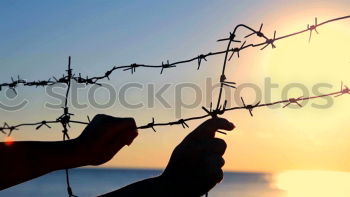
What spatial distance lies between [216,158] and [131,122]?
41 cm

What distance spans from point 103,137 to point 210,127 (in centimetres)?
45

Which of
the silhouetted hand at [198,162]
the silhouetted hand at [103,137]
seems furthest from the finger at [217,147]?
the silhouetted hand at [103,137]

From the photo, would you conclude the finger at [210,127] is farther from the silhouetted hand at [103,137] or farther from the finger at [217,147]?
the silhouetted hand at [103,137]

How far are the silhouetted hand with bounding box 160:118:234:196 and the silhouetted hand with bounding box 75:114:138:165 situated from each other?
232 mm

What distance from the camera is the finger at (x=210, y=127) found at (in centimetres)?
259

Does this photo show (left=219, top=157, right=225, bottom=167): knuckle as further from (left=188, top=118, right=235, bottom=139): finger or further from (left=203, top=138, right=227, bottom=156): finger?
(left=188, top=118, right=235, bottom=139): finger

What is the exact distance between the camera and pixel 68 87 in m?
4.01

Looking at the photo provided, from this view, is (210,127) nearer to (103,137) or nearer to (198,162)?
(198,162)

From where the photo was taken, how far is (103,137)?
2.59 metres

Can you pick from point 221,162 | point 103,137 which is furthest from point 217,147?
point 103,137

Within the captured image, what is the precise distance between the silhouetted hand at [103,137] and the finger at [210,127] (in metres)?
0.28

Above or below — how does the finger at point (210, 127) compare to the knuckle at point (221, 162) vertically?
above

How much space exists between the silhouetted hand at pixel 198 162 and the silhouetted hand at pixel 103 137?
0.76ft

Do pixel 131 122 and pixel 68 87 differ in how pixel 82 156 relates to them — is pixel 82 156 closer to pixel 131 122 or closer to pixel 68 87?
pixel 131 122
